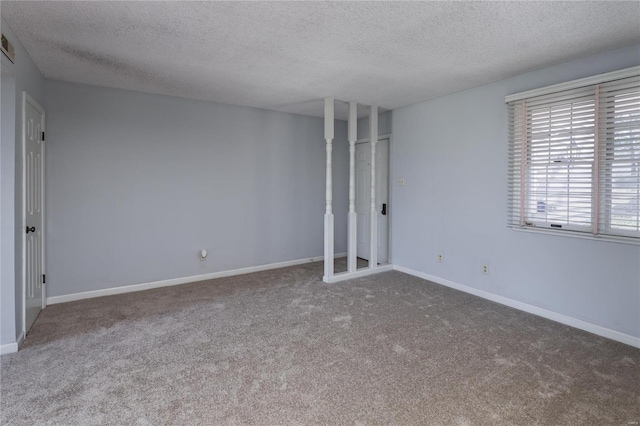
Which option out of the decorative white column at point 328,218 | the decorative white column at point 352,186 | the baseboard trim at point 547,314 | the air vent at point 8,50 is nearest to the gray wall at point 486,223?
the baseboard trim at point 547,314

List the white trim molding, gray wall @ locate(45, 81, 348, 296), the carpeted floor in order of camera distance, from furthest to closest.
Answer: gray wall @ locate(45, 81, 348, 296) → the white trim molding → the carpeted floor

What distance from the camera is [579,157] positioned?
2.99 meters

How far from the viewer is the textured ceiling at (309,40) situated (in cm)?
219

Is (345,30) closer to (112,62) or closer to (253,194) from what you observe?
(112,62)

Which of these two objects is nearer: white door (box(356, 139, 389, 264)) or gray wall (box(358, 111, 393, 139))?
gray wall (box(358, 111, 393, 139))

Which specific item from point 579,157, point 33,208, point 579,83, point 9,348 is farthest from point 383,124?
point 9,348

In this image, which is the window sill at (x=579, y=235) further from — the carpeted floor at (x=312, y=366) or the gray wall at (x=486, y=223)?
the carpeted floor at (x=312, y=366)

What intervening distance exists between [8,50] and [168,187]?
81.6 inches

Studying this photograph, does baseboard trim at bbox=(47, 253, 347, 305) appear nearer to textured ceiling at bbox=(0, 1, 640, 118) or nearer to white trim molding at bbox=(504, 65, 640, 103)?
textured ceiling at bbox=(0, 1, 640, 118)

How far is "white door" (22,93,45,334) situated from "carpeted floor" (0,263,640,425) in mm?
256

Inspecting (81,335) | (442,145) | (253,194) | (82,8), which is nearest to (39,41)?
(82,8)

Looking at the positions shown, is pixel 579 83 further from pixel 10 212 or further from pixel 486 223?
pixel 10 212

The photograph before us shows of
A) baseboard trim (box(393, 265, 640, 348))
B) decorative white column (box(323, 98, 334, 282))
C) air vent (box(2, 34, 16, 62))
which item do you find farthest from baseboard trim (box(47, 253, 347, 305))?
air vent (box(2, 34, 16, 62))

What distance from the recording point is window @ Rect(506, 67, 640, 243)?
2701 mm
